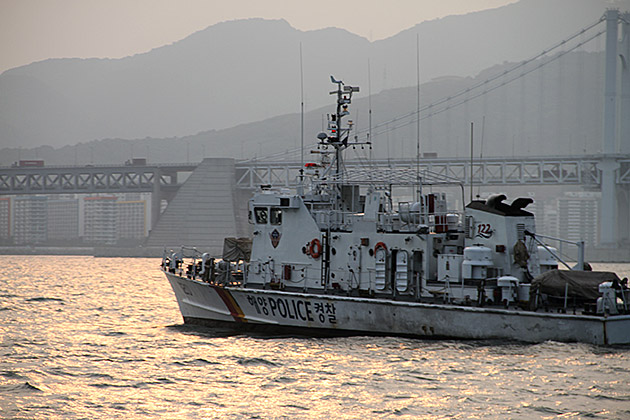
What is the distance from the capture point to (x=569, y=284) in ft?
72.9

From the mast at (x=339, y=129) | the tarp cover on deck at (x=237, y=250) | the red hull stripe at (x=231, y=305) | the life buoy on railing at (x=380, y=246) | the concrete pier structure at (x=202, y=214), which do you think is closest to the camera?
the life buoy on railing at (x=380, y=246)

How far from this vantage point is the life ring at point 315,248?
85.0ft

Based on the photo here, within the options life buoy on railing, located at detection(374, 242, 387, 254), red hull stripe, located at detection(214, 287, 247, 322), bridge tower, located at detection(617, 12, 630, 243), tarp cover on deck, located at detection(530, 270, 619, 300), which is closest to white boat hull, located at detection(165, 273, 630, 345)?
red hull stripe, located at detection(214, 287, 247, 322)

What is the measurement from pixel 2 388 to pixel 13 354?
471 cm

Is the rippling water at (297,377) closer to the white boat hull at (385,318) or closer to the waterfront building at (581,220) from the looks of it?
the white boat hull at (385,318)

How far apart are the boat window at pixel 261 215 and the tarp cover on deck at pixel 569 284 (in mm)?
9783

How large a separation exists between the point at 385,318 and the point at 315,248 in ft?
12.4

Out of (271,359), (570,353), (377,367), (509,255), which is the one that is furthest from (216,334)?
(570,353)

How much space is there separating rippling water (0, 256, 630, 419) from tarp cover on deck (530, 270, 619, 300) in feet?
5.56

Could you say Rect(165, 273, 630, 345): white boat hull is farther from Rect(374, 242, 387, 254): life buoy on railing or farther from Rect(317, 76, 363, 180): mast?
Rect(317, 76, 363, 180): mast

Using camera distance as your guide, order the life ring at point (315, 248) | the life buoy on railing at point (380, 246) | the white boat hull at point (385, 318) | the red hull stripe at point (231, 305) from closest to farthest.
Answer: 1. the white boat hull at point (385, 318)
2. the life buoy on railing at point (380, 246)
3. the life ring at point (315, 248)
4. the red hull stripe at point (231, 305)

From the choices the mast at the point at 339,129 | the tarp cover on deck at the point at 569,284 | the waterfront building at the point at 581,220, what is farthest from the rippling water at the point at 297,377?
the waterfront building at the point at 581,220

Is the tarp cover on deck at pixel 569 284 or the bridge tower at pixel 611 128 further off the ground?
the bridge tower at pixel 611 128

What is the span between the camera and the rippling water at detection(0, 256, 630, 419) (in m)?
17.1
